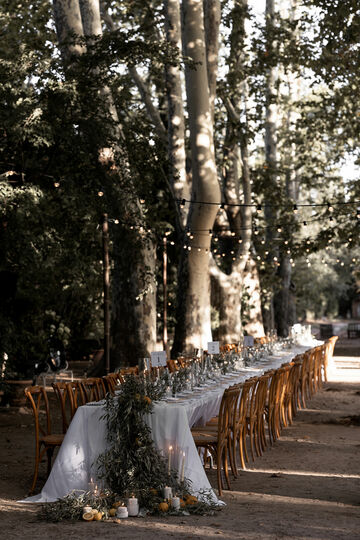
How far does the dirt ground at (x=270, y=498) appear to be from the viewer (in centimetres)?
619

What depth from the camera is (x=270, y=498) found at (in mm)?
7473

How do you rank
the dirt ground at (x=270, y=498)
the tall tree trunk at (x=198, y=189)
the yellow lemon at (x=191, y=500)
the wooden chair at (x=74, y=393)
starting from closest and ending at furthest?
the dirt ground at (x=270, y=498) → the yellow lemon at (x=191, y=500) → the wooden chair at (x=74, y=393) → the tall tree trunk at (x=198, y=189)

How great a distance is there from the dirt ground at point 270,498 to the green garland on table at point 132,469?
203 millimetres

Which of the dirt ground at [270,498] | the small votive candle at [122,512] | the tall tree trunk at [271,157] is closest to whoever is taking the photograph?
the dirt ground at [270,498]

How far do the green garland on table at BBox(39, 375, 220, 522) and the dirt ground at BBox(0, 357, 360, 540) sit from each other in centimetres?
20

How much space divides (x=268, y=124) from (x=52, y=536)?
23969 mm

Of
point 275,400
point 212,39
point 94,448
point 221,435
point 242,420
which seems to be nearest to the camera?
point 94,448

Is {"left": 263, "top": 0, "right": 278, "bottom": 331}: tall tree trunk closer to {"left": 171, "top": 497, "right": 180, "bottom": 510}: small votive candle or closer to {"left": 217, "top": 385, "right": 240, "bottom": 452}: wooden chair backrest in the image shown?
{"left": 217, "top": 385, "right": 240, "bottom": 452}: wooden chair backrest

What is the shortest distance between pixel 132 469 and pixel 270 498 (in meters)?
1.31

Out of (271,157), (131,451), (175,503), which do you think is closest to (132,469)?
(131,451)

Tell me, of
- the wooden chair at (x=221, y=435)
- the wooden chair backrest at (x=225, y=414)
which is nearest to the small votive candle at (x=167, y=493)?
the wooden chair at (x=221, y=435)

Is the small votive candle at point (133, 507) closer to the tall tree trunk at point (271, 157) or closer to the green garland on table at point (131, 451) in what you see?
the green garland on table at point (131, 451)

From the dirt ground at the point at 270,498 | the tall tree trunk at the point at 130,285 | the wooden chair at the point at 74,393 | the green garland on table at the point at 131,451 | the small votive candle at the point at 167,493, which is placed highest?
the tall tree trunk at the point at 130,285

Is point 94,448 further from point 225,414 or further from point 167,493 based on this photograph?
point 225,414
